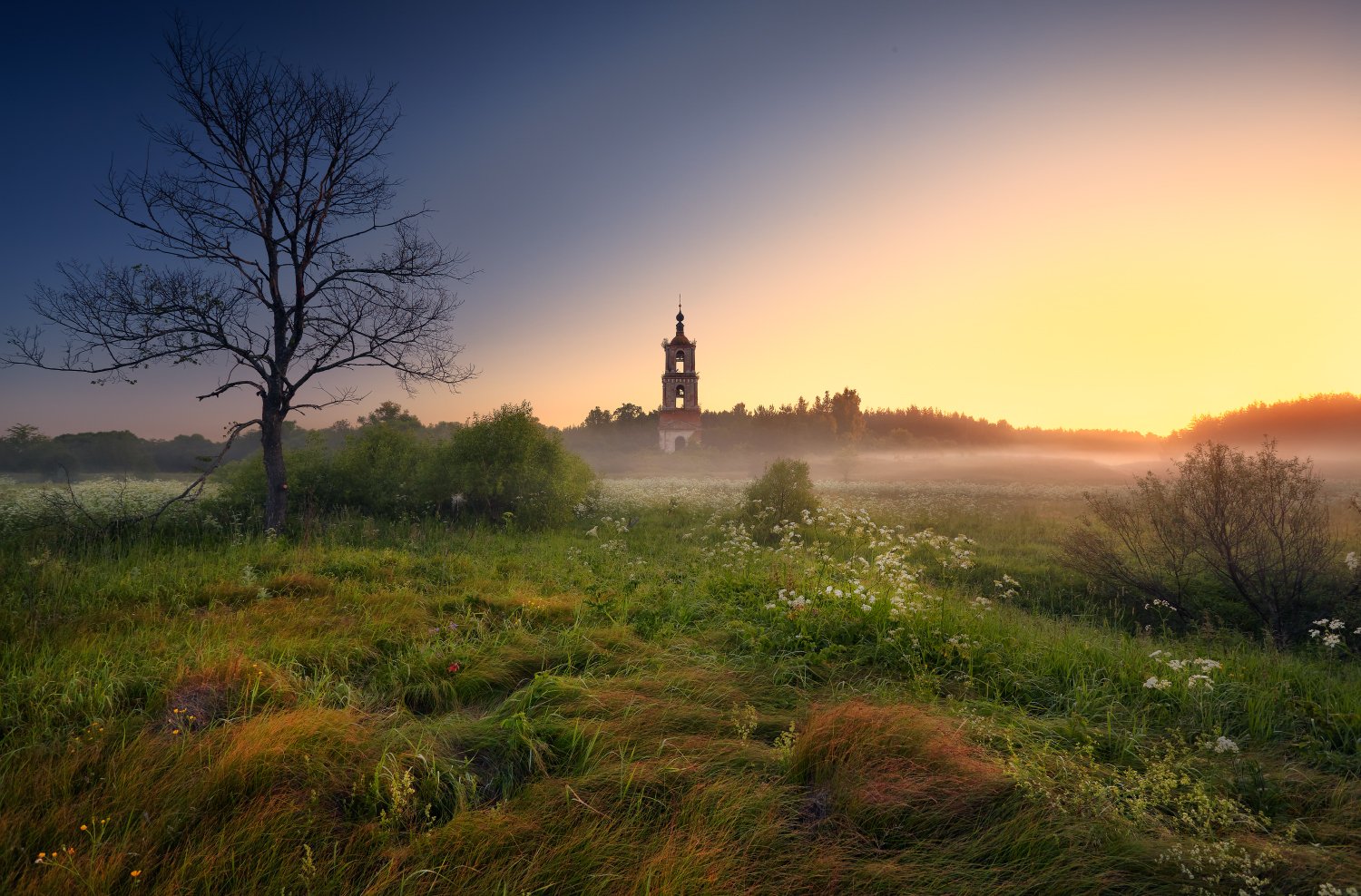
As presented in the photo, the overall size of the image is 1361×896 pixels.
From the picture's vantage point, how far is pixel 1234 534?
8.86 meters

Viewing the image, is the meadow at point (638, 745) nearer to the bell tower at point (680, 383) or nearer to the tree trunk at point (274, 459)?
the tree trunk at point (274, 459)

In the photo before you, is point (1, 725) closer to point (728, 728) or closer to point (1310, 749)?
point (728, 728)

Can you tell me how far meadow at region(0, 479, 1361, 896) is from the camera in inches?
97.0

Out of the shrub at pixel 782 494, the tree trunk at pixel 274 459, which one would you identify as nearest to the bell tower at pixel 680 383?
the shrub at pixel 782 494

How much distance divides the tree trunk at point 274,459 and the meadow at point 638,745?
10.5 ft

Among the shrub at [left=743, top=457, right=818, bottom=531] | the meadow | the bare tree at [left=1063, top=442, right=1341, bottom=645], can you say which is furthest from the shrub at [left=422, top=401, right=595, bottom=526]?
the bare tree at [left=1063, top=442, right=1341, bottom=645]

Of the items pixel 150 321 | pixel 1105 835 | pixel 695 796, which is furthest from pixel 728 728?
pixel 150 321

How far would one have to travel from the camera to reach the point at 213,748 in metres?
3.10

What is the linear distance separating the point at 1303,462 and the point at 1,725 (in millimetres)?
15419

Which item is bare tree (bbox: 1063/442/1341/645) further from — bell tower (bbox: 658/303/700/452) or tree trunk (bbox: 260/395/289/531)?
bell tower (bbox: 658/303/700/452)

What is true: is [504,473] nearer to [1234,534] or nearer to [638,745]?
[638,745]

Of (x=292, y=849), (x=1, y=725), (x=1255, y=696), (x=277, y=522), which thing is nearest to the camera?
(x=292, y=849)

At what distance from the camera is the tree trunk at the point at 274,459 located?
1022cm

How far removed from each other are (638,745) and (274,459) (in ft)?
34.9
